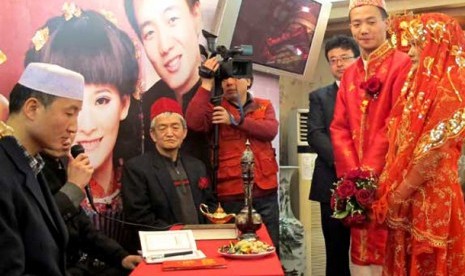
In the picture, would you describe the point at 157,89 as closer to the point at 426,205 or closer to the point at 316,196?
the point at 316,196

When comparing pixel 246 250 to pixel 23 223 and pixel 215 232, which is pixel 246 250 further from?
pixel 23 223

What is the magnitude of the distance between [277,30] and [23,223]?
267cm

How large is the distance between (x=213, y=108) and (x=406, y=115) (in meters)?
1.13

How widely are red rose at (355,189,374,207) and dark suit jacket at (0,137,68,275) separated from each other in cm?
125

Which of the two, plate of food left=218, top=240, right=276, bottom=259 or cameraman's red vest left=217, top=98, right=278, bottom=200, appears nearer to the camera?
plate of food left=218, top=240, right=276, bottom=259

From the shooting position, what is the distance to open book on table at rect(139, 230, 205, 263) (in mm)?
1783

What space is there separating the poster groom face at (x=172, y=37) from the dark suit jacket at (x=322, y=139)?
0.76m

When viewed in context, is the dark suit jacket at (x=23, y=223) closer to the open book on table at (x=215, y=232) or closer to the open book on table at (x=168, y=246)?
the open book on table at (x=168, y=246)

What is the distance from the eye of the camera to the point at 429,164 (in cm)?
212

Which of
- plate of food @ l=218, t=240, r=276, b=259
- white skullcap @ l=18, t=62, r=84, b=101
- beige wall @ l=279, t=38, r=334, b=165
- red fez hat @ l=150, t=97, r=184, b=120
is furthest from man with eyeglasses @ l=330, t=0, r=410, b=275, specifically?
beige wall @ l=279, t=38, r=334, b=165

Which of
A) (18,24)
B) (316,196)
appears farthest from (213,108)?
(18,24)

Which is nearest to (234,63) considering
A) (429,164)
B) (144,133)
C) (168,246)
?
(144,133)

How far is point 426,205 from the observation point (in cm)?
215

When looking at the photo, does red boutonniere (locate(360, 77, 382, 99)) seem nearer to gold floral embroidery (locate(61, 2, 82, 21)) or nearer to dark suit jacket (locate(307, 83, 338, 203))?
dark suit jacket (locate(307, 83, 338, 203))
